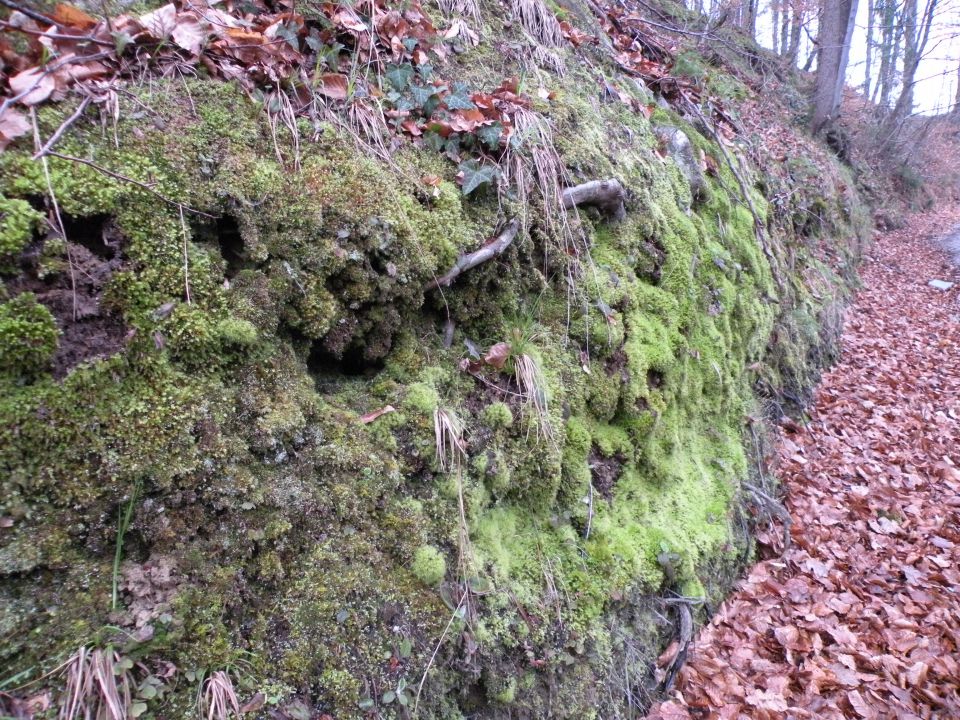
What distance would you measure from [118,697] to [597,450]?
8.32ft

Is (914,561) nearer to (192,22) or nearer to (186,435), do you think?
(186,435)

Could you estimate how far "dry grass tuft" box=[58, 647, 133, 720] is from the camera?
1.57m

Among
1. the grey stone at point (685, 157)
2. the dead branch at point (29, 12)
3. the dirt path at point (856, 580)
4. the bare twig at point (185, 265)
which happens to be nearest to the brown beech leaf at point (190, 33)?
the dead branch at point (29, 12)

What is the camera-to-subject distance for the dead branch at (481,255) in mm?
2875

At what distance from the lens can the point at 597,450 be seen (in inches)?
132

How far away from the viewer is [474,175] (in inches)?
121

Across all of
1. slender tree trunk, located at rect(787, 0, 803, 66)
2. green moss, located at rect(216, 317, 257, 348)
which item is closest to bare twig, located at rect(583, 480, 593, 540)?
green moss, located at rect(216, 317, 257, 348)

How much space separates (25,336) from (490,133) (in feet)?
8.22

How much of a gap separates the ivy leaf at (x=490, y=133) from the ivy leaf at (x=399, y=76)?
1.67 ft

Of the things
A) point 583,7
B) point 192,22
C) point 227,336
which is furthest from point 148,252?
point 583,7

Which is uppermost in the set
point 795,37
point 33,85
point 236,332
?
point 795,37

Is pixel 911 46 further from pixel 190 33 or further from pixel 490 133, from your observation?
pixel 190 33

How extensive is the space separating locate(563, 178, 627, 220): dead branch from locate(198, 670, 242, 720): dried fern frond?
10.2 ft

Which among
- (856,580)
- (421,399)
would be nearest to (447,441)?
(421,399)
